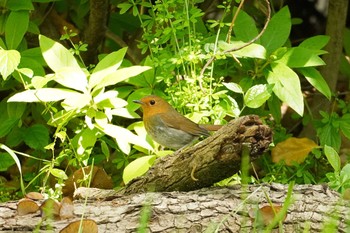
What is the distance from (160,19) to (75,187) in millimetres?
998

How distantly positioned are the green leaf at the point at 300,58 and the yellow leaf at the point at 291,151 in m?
0.65

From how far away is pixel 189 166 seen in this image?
390cm

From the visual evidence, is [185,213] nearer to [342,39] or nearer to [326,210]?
[326,210]

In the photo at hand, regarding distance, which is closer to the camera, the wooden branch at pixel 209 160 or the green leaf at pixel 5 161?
the wooden branch at pixel 209 160

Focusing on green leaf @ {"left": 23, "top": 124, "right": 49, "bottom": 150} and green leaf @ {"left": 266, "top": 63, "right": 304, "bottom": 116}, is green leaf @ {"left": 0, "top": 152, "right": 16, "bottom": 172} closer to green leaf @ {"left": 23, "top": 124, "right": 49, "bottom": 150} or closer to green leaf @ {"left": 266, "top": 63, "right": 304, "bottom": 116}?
green leaf @ {"left": 23, "top": 124, "right": 49, "bottom": 150}

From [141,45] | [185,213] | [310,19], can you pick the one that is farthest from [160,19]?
[310,19]

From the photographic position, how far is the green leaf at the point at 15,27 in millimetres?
4805

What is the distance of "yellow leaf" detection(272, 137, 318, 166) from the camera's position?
17.3 ft

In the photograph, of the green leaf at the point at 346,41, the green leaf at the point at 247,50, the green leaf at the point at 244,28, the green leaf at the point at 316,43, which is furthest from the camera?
the green leaf at the point at 346,41

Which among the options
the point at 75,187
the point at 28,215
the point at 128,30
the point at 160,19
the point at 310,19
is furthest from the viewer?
the point at 310,19

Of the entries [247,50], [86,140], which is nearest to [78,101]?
[86,140]

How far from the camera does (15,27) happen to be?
15.9 feet

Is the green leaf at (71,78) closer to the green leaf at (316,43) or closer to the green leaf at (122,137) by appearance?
the green leaf at (122,137)

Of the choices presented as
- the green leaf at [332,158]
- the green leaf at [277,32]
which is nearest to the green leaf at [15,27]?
the green leaf at [277,32]
